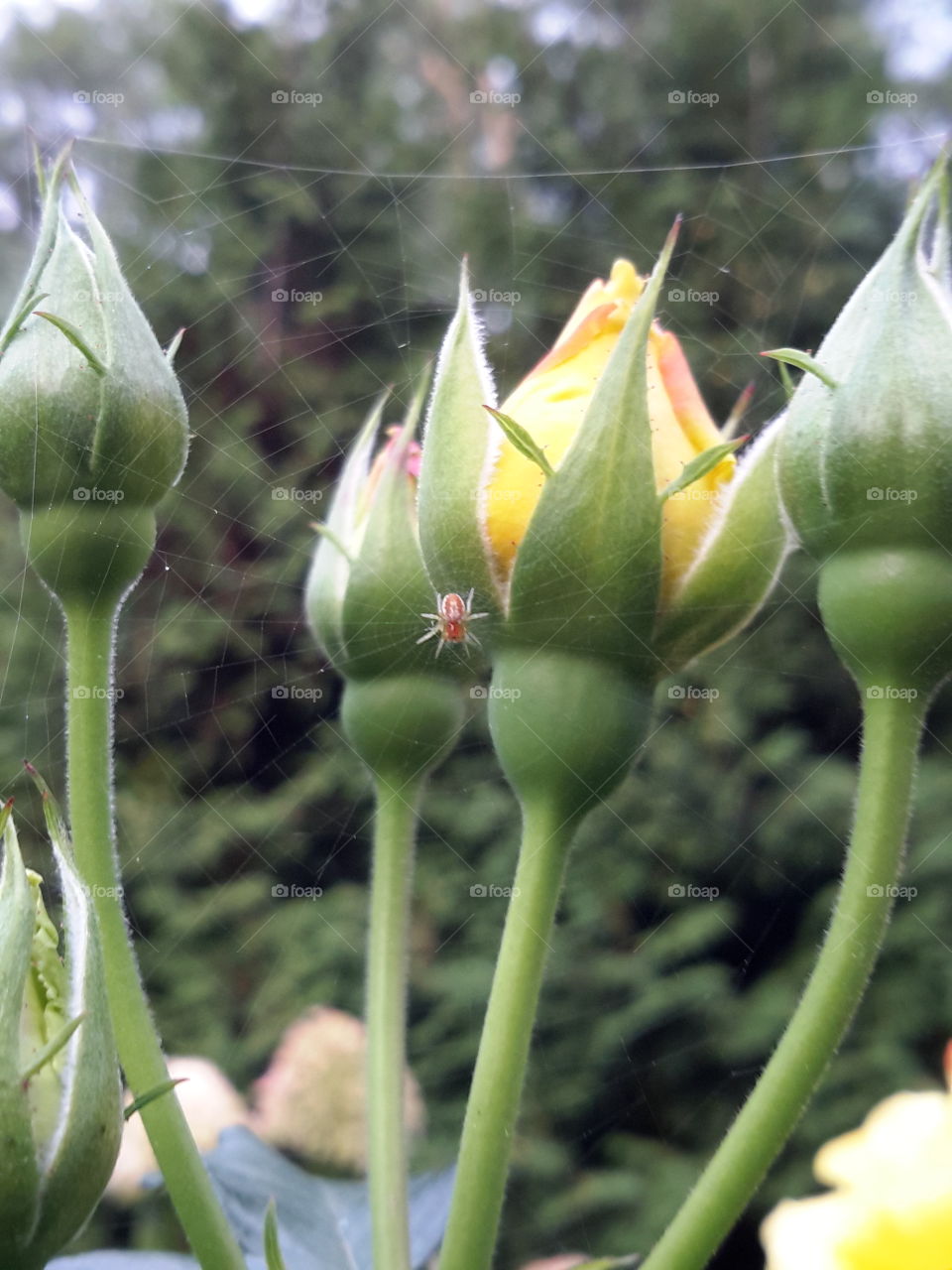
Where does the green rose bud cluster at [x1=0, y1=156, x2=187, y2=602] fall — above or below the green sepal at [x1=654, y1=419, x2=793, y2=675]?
above

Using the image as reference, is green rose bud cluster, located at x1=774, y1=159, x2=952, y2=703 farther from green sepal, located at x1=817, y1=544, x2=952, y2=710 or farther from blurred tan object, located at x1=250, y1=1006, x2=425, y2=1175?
blurred tan object, located at x1=250, y1=1006, x2=425, y2=1175

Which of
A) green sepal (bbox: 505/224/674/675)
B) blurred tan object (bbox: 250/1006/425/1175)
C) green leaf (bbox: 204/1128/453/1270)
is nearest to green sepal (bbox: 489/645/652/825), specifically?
green sepal (bbox: 505/224/674/675)

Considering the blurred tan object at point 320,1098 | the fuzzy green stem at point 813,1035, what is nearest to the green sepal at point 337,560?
the fuzzy green stem at point 813,1035

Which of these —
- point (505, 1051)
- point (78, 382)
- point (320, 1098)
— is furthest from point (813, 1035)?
point (320, 1098)

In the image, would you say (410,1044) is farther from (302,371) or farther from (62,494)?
(62,494)

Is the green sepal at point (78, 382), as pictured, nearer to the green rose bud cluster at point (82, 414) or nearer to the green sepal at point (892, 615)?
the green rose bud cluster at point (82, 414)

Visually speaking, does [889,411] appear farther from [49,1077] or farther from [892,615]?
[49,1077]
